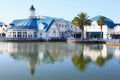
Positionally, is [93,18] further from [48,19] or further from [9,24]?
[9,24]

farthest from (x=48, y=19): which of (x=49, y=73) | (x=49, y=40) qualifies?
(x=49, y=73)

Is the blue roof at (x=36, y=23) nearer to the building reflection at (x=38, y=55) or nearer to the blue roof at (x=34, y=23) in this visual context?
the blue roof at (x=34, y=23)

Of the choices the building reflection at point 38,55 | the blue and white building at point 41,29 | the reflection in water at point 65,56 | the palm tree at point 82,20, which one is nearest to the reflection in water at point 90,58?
the reflection in water at point 65,56

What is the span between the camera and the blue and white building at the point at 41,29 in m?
83.4

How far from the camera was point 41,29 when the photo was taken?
287 feet

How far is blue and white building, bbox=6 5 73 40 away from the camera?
83.4 meters

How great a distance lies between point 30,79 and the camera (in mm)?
15633

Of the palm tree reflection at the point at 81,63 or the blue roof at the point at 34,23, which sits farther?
the blue roof at the point at 34,23

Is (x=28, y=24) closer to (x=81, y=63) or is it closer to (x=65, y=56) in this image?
(x=65, y=56)

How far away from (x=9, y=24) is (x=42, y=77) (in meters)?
82.8

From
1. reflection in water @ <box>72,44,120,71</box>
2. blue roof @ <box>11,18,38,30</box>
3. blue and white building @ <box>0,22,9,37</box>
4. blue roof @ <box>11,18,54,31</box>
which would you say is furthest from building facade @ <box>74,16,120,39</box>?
reflection in water @ <box>72,44,120,71</box>

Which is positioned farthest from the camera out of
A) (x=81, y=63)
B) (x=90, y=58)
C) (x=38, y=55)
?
(x=38, y=55)

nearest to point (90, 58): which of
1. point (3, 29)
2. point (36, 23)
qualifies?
point (36, 23)

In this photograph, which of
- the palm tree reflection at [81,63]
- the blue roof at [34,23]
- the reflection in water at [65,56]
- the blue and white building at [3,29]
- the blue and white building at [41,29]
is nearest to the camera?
the palm tree reflection at [81,63]
